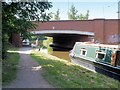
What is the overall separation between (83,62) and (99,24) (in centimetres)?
1872

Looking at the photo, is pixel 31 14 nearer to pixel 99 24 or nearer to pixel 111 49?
pixel 111 49

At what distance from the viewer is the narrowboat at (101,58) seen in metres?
13.1

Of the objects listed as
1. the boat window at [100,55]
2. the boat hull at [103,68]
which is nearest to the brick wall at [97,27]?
the boat hull at [103,68]

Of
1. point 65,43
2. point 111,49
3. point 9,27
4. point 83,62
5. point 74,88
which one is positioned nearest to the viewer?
point 74,88

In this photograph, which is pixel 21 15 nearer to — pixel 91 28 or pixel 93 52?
pixel 93 52

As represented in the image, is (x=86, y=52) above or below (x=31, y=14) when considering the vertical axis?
below

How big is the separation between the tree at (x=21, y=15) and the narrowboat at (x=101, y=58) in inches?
167

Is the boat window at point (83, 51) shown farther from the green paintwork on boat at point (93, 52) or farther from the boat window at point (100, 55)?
the boat window at point (100, 55)

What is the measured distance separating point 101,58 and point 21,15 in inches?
237

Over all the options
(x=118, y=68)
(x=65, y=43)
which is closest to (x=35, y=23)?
(x=118, y=68)


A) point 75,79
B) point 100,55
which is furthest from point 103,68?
point 75,79

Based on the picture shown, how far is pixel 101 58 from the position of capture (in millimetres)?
14883

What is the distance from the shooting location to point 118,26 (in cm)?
3512

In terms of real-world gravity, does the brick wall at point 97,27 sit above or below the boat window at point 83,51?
above
